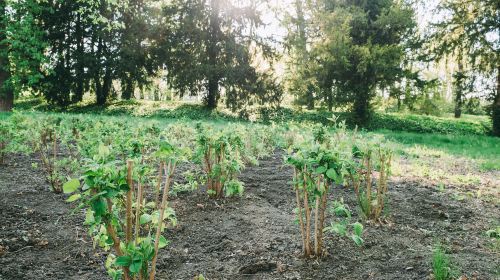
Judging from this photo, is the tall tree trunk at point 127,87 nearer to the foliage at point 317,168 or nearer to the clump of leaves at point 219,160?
the clump of leaves at point 219,160

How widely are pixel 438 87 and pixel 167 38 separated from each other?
13483 millimetres

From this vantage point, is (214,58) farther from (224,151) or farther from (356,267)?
(356,267)

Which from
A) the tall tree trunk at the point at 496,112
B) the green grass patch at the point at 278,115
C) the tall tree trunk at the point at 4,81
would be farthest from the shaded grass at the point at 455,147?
the tall tree trunk at the point at 4,81

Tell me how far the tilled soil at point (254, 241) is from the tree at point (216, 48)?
15376 mm

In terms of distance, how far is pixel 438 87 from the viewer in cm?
1675

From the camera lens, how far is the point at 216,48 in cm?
2036

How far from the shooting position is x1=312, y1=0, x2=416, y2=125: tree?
1511 centimetres

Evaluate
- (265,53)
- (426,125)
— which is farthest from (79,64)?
(426,125)

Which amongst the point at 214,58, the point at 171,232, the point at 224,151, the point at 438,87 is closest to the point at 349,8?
the point at 438,87

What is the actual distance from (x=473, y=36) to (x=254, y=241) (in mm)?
16152

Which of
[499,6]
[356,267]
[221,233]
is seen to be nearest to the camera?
[356,267]

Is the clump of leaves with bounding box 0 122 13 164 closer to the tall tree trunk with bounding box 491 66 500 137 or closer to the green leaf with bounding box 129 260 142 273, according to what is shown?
the green leaf with bounding box 129 260 142 273

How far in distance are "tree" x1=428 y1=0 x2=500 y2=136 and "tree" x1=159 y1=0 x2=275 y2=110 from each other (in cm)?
812

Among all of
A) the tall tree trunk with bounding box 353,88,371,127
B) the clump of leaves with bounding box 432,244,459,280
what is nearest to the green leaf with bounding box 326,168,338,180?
the clump of leaves with bounding box 432,244,459,280
